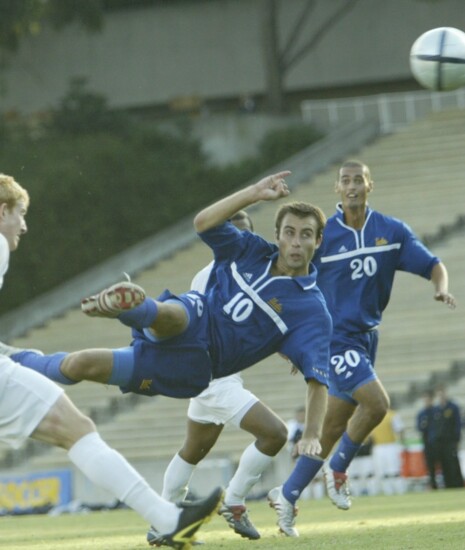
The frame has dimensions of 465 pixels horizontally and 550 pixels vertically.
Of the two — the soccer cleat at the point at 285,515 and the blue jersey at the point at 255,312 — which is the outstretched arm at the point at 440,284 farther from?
the blue jersey at the point at 255,312

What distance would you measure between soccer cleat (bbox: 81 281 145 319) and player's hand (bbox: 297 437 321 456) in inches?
51.6

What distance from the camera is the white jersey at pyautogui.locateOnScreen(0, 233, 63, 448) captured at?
22.9ft

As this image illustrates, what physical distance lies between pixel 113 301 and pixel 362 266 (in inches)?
161

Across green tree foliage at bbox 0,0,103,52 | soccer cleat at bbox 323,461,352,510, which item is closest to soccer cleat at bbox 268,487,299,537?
soccer cleat at bbox 323,461,352,510

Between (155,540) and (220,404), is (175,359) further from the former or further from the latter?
(220,404)

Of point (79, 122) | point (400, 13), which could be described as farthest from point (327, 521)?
point (400, 13)

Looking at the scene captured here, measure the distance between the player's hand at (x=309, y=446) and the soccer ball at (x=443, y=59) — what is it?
17.5 ft

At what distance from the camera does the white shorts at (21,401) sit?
6.96 metres

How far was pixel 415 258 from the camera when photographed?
37.7 ft

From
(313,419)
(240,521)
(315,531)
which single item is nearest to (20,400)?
(313,419)

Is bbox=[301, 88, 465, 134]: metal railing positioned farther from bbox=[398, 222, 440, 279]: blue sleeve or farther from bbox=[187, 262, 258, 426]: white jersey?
bbox=[187, 262, 258, 426]: white jersey

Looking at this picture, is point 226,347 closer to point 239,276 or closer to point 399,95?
point 239,276

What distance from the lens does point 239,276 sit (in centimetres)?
880

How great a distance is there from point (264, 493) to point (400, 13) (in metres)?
18.4
